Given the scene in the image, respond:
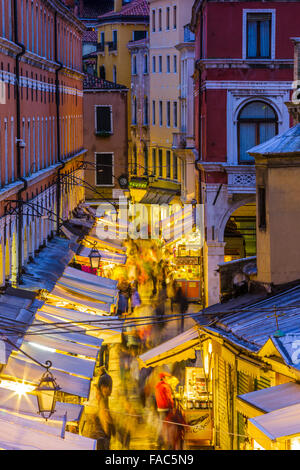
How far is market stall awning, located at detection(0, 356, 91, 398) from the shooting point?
17.6 meters

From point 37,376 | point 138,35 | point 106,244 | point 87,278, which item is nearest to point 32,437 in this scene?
point 37,376

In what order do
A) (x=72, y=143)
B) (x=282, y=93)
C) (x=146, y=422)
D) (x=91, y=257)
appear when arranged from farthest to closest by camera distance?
(x=72, y=143), (x=282, y=93), (x=91, y=257), (x=146, y=422)

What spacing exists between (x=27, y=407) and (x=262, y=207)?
6.11 m

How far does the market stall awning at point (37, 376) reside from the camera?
1758 cm

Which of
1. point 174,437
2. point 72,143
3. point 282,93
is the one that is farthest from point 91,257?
point 72,143

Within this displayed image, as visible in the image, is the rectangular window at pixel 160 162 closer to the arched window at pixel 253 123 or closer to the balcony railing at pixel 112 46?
the balcony railing at pixel 112 46

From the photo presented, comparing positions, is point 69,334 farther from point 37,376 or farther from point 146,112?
point 146,112

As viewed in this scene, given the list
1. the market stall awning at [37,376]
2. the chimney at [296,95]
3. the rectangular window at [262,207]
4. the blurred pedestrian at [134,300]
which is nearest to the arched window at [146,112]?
the blurred pedestrian at [134,300]

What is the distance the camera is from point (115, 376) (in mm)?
26438

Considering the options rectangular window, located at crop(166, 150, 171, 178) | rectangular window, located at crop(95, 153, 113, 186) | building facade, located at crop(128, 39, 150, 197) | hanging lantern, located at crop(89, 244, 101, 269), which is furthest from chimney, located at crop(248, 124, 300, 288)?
building facade, located at crop(128, 39, 150, 197)

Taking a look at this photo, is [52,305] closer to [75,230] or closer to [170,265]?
[75,230]

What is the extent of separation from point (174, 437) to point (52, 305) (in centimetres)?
484

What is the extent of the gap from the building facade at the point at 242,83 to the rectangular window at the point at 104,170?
23.3 metres

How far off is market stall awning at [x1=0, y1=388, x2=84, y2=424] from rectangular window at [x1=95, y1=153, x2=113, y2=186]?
38.9 m
